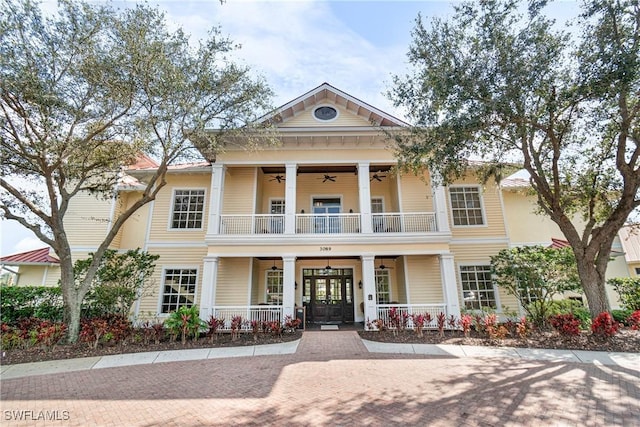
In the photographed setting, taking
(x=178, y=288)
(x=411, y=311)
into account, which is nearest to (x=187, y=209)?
(x=178, y=288)

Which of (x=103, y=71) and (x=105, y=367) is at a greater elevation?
(x=103, y=71)

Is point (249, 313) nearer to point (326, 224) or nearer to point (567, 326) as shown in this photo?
point (326, 224)

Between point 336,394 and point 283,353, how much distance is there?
322 cm

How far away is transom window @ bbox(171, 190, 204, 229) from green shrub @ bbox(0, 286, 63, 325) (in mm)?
4728

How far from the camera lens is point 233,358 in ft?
25.4

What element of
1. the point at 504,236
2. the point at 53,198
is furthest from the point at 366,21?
the point at 53,198

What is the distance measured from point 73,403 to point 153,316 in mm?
7426

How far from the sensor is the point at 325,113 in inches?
518

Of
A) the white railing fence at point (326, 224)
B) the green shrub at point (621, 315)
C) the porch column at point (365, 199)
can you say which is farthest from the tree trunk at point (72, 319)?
the green shrub at point (621, 315)

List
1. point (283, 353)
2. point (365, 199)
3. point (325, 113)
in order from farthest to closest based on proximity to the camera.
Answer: point (325, 113)
point (365, 199)
point (283, 353)

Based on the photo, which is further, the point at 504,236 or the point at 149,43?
the point at 504,236

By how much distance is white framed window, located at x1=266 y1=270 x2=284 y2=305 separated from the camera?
13.2m

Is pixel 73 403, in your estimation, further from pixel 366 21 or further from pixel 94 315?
pixel 366 21

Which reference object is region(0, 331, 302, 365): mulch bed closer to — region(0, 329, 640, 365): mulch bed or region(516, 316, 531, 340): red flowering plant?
region(0, 329, 640, 365): mulch bed
